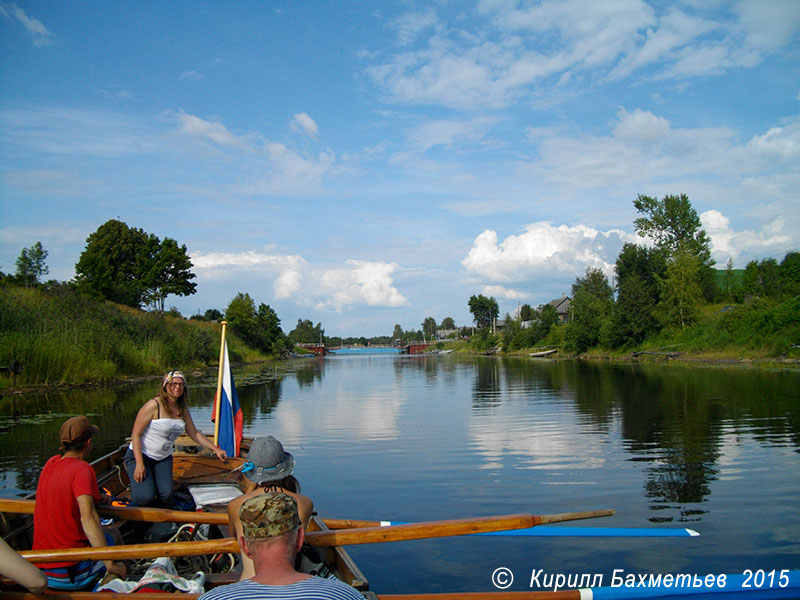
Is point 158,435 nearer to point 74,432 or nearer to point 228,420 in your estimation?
point 74,432

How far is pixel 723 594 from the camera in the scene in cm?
491

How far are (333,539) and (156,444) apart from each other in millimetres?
2843

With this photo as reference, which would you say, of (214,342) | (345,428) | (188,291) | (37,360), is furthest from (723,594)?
(188,291)

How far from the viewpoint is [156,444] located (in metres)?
6.21

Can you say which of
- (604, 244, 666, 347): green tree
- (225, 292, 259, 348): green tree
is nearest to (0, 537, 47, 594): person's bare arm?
(604, 244, 666, 347): green tree

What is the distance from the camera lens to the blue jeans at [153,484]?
6145mm

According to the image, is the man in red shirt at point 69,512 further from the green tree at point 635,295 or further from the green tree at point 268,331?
the green tree at point 268,331

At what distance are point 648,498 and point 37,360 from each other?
23.7 meters

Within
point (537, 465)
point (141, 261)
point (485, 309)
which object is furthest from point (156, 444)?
point (485, 309)

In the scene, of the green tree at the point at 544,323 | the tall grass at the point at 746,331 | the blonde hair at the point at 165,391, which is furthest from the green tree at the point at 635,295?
the blonde hair at the point at 165,391

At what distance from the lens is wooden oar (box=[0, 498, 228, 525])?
190 inches

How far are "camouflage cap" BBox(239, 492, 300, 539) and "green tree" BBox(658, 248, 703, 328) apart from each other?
5020cm

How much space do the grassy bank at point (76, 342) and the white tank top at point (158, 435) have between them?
19.7m

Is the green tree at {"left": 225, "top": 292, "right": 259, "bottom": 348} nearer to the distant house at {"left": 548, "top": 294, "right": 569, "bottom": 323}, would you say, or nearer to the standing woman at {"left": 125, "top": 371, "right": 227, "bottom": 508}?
the distant house at {"left": 548, "top": 294, "right": 569, "bottom": 323}
